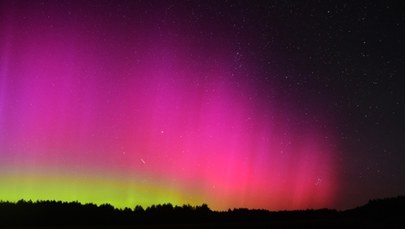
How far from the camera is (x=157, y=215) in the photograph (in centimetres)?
1903

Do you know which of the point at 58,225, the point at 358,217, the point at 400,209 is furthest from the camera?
the point at 400,209

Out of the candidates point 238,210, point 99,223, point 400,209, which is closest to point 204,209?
point 238,210

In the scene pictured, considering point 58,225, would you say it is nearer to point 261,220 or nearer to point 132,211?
point 132,211

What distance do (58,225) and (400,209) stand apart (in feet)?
46.7

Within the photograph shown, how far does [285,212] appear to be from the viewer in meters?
21.4

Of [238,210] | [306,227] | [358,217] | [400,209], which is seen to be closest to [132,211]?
[238,210]

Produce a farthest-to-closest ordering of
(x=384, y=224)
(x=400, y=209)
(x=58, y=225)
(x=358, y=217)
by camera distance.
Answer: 1. (x=400, y=209)
2. (x=358, y=217)
3. (x=384, y=224)
4. (x=58, y=225)

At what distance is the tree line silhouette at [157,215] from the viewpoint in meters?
17.2

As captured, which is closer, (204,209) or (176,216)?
(176,216)

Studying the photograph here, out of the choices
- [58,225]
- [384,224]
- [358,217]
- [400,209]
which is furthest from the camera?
[400,209]

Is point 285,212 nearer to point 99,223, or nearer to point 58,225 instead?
point 99,223

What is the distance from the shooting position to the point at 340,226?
1752cm

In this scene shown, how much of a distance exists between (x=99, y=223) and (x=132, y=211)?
6.03 feet

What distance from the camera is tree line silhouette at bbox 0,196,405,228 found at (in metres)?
17.2
